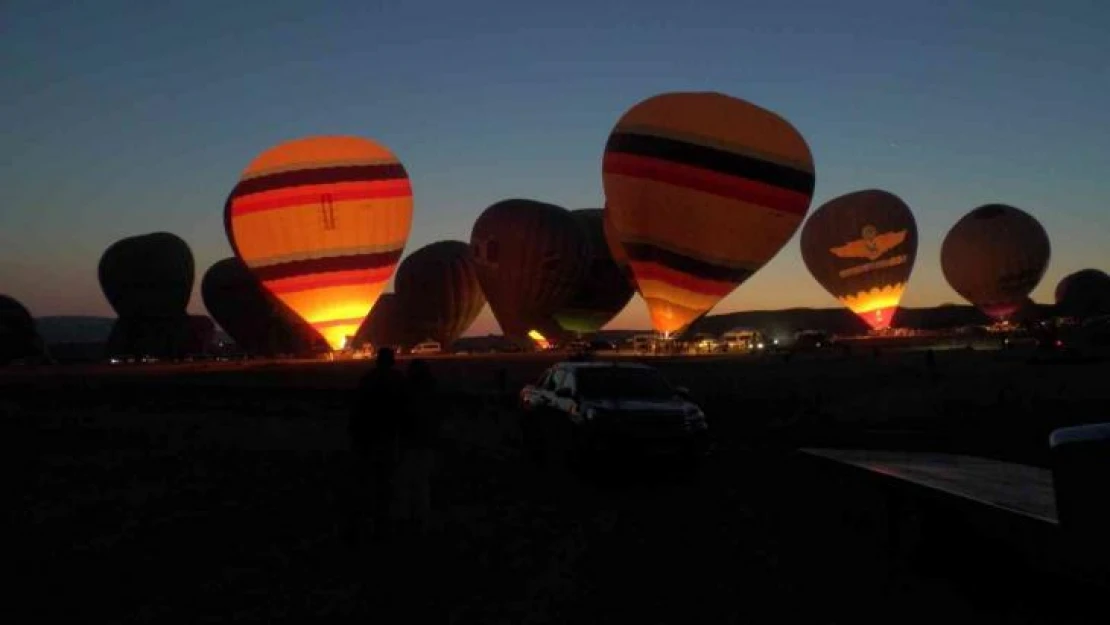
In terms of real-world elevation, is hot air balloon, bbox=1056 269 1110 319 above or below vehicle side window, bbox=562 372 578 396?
above

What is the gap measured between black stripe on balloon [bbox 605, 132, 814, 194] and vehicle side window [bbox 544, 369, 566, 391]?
2596 centimetres

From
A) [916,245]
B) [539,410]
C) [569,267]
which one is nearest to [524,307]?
[569,267]

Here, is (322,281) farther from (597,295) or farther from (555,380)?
(555,380)

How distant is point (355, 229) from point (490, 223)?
1667cm

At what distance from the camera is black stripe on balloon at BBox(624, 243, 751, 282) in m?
41.0

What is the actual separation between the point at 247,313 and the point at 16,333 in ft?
64.6

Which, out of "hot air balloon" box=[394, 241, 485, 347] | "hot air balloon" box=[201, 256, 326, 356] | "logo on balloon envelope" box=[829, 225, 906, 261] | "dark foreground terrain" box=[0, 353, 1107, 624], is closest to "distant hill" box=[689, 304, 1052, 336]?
"hot air balloon" box=[394, 241, 485, 347]

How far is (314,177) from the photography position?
A: 156ft

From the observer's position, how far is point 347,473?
13648mm

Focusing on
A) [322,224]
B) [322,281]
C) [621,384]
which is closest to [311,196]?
[322,224]

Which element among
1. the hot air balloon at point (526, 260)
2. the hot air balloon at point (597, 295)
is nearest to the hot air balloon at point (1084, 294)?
the hot air balloon at point (597, 295)

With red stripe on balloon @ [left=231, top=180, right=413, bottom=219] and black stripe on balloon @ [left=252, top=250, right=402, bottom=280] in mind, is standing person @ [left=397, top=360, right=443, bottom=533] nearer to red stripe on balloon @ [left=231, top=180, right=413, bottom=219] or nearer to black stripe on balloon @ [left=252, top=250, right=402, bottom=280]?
red stripe on balloon @ [left=231, top=180, right=413, bottom=219]

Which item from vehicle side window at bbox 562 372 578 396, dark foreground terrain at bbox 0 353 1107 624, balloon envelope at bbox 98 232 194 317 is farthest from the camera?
balloon envelope at bbox 98 232 194 317

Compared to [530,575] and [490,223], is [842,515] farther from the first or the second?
[490,223]
